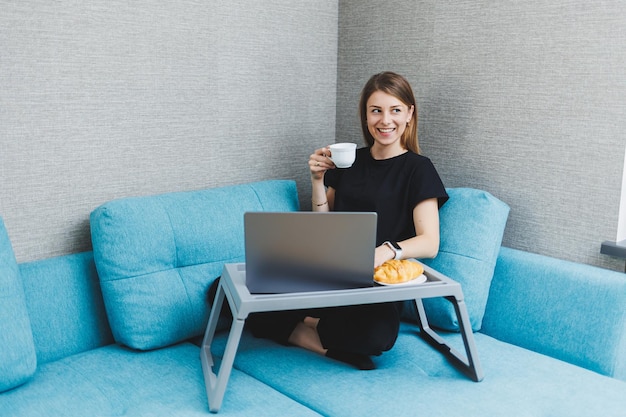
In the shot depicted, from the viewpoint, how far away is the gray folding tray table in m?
1.60

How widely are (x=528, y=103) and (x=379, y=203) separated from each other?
0.63 meters

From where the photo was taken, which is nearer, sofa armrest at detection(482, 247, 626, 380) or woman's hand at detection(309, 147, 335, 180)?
sofa armrest at detection(482, 247, 626, 380)

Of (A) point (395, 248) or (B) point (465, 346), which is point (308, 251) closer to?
(A) point (395, 248)

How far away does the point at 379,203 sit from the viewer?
216 centimetres

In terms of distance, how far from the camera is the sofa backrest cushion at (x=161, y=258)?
1918 mm

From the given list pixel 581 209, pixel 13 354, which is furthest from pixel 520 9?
pixel 13 354

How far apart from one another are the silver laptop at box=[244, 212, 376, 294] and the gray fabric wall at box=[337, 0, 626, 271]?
2.81 feet

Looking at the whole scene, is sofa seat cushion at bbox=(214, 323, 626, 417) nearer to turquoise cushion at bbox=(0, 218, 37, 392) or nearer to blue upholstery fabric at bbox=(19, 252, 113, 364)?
blue upholstery fabric at bbox=(19, 252, 113, 364)

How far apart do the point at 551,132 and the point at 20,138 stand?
173 centimetres

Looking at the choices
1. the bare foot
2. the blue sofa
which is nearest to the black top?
the blue sofa

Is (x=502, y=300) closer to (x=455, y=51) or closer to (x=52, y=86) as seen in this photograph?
(x=455, y=51)

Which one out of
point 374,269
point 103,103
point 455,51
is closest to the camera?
point 374,269

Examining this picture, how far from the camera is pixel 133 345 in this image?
193cm

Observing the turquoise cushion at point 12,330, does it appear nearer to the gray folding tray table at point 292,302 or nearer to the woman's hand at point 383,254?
the gray folding tray table at point 292,302
